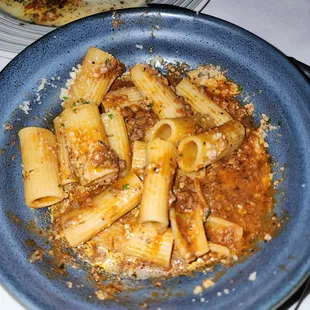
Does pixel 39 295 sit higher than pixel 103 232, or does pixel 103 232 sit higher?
pixel 103 232

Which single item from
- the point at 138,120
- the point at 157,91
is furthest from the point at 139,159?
the point at 157,91

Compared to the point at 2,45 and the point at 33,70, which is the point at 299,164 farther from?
the point at 2,45

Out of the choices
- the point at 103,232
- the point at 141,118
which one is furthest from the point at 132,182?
the point at 141,118

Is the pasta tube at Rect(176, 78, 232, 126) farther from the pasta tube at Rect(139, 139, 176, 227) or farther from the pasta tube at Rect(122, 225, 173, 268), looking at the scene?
the pasta tube at Rect(122, 225, 173, 268)


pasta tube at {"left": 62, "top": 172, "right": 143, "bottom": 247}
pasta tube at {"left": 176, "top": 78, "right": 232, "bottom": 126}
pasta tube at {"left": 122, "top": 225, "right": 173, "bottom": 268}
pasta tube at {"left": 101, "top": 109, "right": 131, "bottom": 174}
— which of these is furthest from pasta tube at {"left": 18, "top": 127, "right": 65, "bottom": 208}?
pasta tube at {"left": 176, "top": 78, "right": 232, "bottom": 126}

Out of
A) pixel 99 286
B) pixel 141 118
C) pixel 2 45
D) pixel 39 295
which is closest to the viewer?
pixel 39 295

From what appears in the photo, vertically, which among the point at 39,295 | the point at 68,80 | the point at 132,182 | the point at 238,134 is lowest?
the point at 39,295

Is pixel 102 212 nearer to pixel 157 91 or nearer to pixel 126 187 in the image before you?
pixel 126 187

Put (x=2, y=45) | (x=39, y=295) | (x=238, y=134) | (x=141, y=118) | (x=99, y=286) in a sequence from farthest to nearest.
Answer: (x=2, y=45), (x=141, y=118), (x=238, y=134), (x=99, y=286), (x=39, y=295)
